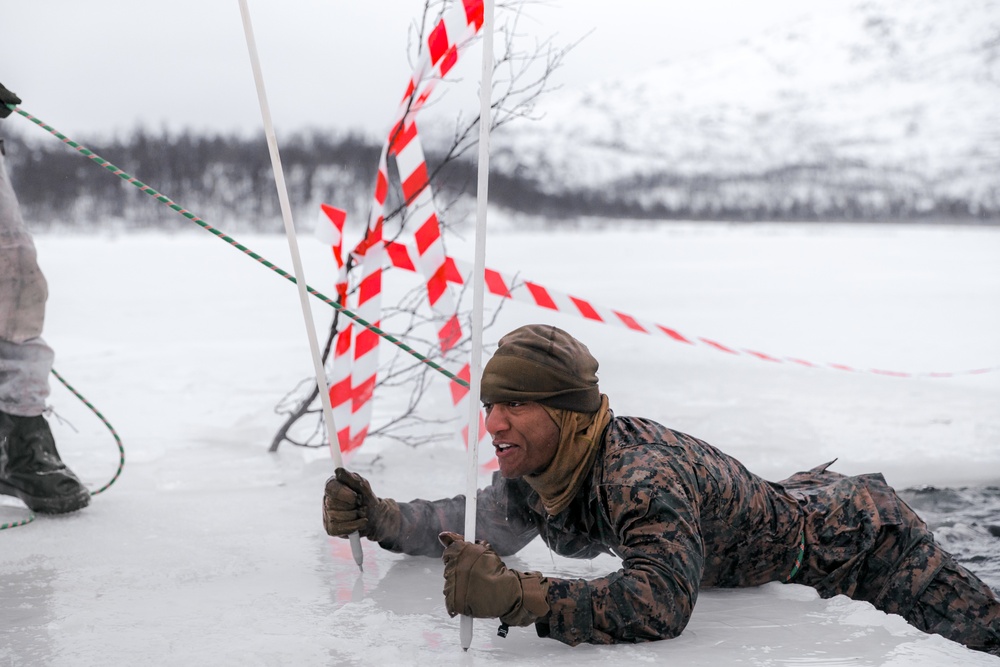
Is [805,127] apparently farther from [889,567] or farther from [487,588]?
[487,588]

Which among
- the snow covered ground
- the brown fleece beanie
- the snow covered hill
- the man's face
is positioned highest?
the snow covered hill

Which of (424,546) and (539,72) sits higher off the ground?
(539,72)

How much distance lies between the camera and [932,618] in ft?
7.32

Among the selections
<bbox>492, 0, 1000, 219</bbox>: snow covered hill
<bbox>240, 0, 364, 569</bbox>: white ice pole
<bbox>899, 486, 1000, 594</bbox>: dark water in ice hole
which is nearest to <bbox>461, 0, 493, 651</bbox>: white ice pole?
<bbox>240, 0, 364, 569</bbox>: white ice pole

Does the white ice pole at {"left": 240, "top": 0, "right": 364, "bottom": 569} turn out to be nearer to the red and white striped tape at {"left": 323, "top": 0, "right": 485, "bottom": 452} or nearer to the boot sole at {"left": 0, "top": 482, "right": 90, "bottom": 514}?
the boot sole at {"left": 0, "top": 482, "right": 90, "bottom": 514}

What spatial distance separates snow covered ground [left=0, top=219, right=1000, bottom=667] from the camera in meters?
2.10

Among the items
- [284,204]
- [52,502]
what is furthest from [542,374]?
[52,502]

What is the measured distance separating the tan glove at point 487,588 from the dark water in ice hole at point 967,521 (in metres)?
1.49

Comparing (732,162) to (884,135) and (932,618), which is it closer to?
(884,135)

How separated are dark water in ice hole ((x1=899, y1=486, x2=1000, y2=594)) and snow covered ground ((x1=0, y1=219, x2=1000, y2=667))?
20 cm

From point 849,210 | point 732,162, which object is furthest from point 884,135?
point 849,210

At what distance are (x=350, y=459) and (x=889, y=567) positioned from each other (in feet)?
7.45

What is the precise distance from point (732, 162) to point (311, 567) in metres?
38.5

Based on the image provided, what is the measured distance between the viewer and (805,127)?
45.3 m
